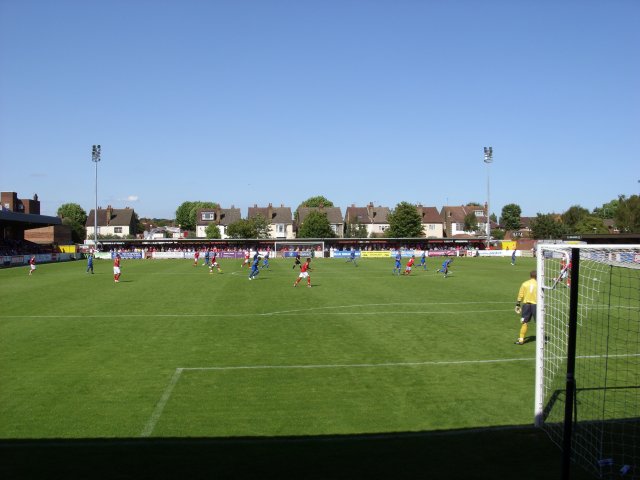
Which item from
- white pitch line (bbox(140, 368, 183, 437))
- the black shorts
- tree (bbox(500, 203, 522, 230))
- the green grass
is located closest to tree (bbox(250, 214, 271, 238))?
tree (bbox(500, 203, 522, 230))

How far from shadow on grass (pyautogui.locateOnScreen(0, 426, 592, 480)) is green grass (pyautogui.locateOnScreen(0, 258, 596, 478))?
41 centimetres

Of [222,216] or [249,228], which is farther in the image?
[222,216]

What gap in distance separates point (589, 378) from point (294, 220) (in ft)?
402

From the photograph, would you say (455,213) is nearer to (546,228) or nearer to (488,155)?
(546,228)

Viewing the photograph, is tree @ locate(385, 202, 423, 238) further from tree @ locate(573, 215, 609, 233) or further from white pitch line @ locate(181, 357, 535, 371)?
white pitch line @ locate(181, 357, 535, 371)

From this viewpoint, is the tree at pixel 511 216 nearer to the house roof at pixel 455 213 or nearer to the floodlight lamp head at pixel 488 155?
the house roof at pixel 455 213

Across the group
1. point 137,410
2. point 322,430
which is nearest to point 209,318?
point 137,410

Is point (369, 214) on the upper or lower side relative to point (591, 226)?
upper

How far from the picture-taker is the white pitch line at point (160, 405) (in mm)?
8820

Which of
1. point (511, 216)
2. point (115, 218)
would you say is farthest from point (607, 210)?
point (115, 218)

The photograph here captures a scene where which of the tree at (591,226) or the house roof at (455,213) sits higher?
the house roof at (455,213)

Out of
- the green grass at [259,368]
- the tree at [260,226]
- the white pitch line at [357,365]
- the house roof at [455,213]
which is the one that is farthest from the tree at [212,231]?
the white pitch line at [357,365]

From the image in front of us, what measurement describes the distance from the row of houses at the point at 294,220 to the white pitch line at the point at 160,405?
369ft

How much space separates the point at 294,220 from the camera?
438 feet
